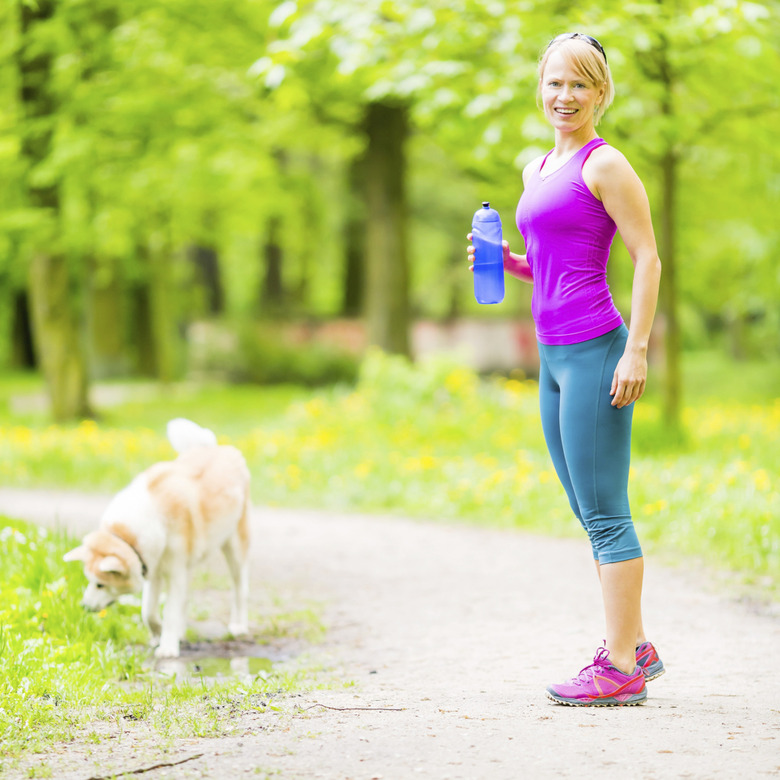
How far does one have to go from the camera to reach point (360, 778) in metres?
2.81

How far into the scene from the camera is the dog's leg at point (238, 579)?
16.8ft

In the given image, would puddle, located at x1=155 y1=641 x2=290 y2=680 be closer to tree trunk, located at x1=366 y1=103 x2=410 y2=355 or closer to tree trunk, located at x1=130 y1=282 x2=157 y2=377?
tree trunk, located at x1=366 y1=103 x2=410 y2=355

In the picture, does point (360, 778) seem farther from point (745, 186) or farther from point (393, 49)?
point (745, 186)

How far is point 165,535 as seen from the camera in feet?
15.5

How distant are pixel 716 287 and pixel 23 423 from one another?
17549 millimetres

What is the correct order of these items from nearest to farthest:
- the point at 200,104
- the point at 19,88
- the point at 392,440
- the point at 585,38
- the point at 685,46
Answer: the point at 585,38 < the point at 685,46 < the point at 392,440 < the point at 19,88 < the point at 200,104

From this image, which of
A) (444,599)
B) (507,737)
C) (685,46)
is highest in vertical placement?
(685,46)

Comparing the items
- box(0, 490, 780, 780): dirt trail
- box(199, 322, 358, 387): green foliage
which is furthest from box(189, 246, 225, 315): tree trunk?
box(0, 490, 780, 780): dirt trail

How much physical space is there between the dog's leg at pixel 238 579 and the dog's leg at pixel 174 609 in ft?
1.31

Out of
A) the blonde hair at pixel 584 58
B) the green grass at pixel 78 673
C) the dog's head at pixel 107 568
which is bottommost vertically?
the green grass at pixel 78 673

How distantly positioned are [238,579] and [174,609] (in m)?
0.49

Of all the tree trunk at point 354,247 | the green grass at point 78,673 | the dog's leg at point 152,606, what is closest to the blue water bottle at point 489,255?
the green grass at point 78,673

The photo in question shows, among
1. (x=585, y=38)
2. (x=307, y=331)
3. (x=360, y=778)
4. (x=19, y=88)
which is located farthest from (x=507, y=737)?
(x=307, y=331)

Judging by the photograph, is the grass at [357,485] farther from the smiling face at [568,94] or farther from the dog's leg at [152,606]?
the smiling face at [568,94]
